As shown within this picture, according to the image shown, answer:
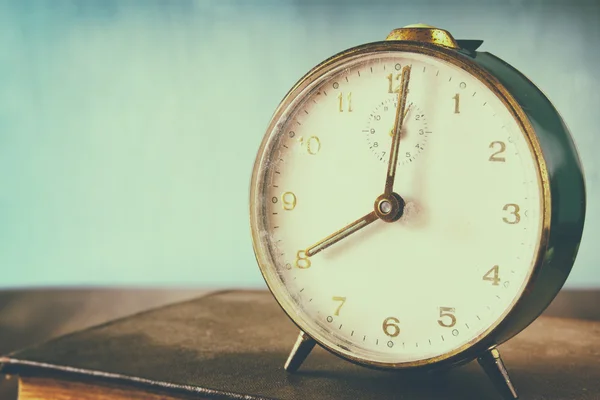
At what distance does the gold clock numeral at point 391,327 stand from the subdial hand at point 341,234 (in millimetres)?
146

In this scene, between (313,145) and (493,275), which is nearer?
(493,275)

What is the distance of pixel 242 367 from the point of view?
1308 millimetres

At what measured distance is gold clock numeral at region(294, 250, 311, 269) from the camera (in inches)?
48.8

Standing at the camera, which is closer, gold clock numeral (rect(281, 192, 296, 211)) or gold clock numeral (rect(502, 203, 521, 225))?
gold clock numeral (rect(502, 203, 521, 225))

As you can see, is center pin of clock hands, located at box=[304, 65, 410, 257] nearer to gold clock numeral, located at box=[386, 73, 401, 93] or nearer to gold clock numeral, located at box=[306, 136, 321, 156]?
gold clock numeral, located at box=[386, 73, 401, 93]

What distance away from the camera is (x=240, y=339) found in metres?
1.51

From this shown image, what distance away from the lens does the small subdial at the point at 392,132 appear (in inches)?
44.9

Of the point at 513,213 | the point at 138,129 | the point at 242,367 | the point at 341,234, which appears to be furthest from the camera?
the point at 138,129

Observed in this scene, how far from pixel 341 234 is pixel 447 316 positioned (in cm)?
21

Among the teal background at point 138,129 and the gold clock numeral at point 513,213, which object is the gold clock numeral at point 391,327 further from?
the teal background at point 138,129

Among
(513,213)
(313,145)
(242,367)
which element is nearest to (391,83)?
(313,145)

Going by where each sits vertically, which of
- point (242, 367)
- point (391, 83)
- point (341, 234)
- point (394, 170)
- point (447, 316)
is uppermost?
point (391, 83)

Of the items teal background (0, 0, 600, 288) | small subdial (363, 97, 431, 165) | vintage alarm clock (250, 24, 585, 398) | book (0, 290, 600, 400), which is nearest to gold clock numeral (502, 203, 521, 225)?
vintage alarm clock (250, 24, 585, 398)

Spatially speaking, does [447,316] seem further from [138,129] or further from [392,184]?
[138,129]
